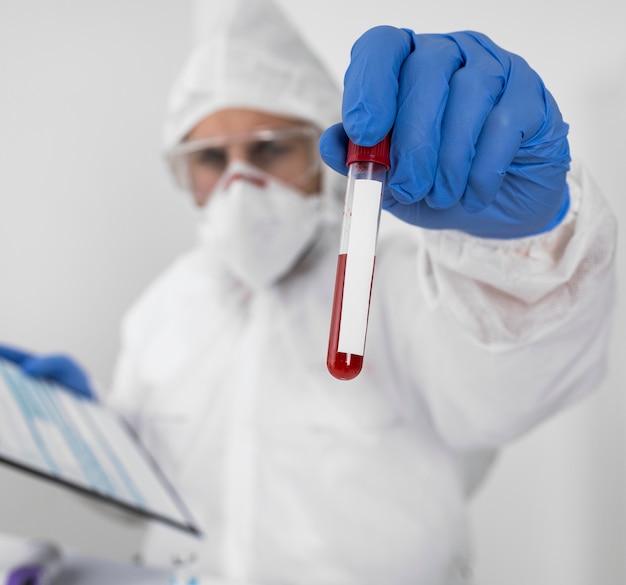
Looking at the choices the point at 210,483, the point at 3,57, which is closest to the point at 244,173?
the point at 210,483

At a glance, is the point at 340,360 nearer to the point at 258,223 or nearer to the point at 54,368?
the point at 258,223

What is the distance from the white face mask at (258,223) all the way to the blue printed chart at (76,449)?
14.0 inches

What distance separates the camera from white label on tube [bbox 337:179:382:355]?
388mm

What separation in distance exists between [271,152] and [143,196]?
63 centimetres

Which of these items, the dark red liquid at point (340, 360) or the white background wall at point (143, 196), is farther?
the white background wall at point (143, 196)

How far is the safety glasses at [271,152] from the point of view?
1071 mm

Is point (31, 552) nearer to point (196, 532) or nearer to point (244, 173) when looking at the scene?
point (196, 532)

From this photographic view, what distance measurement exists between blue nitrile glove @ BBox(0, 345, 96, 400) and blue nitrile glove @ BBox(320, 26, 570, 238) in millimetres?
791

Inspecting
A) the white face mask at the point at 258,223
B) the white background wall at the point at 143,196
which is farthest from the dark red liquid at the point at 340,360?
the white face mask at the point at 258,223

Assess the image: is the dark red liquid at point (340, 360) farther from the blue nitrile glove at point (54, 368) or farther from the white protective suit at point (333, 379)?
the blue nitrile glove at point (54, 368)

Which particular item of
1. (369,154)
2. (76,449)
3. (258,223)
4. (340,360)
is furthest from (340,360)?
(258,223)

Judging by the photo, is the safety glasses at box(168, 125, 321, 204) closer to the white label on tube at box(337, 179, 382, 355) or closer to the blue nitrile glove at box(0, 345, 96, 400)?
the blue nitrile glove at box(0, 345, 96, 400)

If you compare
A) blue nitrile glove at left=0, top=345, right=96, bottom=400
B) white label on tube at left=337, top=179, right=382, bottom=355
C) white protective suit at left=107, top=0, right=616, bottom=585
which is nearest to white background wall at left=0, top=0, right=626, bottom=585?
white protective suit at left=107, top=0, right=616, bottom=585

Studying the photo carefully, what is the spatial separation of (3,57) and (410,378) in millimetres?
1064
